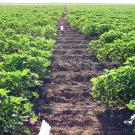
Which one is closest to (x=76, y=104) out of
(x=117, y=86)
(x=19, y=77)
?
(x=117, y=86)

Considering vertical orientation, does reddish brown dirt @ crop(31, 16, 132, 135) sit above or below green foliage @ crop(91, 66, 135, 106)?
below

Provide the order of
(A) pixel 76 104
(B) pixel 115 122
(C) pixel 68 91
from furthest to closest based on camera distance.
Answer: (C) pixel 68 91, (A) pixel 76 104, (B) pixel 115 122

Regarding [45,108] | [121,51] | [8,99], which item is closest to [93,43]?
[121,51]

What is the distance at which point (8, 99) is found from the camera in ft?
21.2

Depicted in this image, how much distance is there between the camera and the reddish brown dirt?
7.62 meters

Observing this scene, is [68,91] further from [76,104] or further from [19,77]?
[19,77]

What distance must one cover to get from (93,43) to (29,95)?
239 inches

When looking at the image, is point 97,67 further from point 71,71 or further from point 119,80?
point 119,80

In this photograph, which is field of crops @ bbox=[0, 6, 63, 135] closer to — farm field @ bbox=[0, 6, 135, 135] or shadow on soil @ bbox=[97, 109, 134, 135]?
farm field @ bbox=[0, 6, 135, 135]

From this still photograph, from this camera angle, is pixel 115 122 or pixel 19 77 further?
pixel 19 77

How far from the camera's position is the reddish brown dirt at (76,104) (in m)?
7.62

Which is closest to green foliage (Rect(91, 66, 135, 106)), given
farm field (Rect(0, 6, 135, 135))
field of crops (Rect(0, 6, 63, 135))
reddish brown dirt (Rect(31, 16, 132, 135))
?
farm field (Rect(0, 6, 135, 135))

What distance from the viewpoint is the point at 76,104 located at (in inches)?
354

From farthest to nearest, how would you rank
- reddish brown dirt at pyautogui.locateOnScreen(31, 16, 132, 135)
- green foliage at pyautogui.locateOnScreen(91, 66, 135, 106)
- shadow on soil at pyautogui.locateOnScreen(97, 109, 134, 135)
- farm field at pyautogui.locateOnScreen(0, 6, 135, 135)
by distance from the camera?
green foliage at pyautogui.locateOnScreen(91, 66, 135, 106) < reddish brown dirt at pyautogui.locateOnScreen(31, 16, 132, 135) < shadow on soil at pyautogui.locateOnScreen(97, 109, 134, 135) < farm field at pyautogui.locateOnScreen(0, 6, 135, 135)
